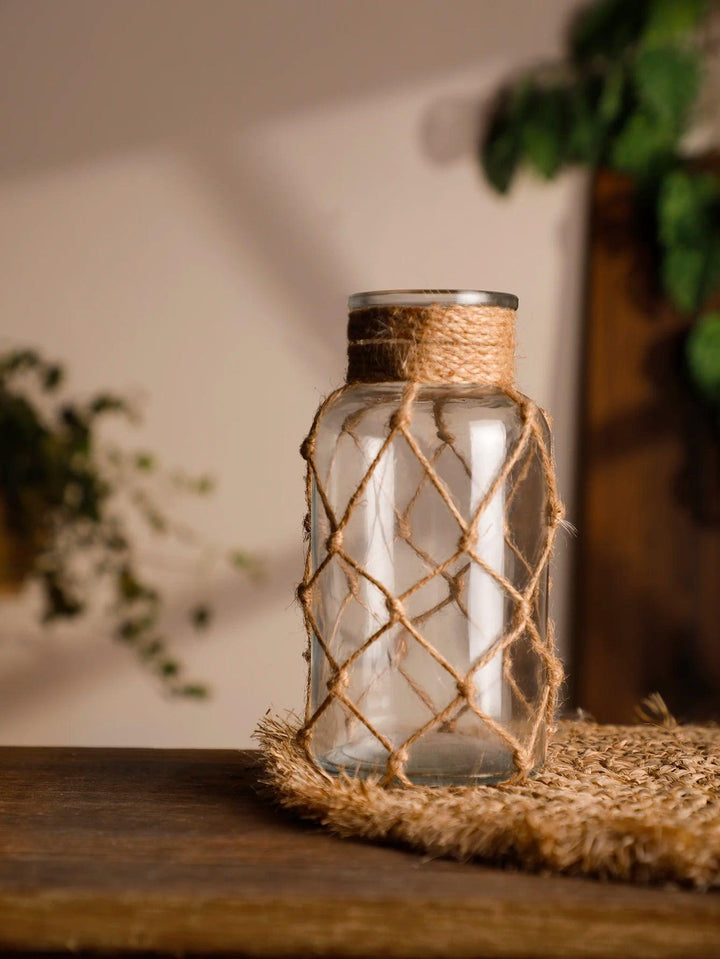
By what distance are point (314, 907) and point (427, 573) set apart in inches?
10.3

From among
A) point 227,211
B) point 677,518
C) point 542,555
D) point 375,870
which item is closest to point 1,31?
point 227,211

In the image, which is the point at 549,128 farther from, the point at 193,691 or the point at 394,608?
the point at 394,608

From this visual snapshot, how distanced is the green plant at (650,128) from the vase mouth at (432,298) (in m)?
1.34

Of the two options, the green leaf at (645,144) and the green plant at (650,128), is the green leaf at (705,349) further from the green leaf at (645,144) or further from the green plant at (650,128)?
the green leaf at (645,144)

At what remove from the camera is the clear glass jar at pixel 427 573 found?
0.67 m

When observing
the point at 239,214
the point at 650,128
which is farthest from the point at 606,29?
the point at 239,214

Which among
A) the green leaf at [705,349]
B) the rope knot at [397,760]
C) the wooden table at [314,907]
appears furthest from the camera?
the green leaf at [705,349]

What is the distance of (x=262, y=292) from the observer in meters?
→ 2.02

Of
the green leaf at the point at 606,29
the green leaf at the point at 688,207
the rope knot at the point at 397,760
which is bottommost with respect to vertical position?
the rope knot at the point at 397,760

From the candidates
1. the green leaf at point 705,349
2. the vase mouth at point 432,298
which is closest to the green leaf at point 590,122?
the green leaf at point 705,349

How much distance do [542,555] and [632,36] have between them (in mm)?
1587

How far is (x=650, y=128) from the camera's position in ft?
6.32

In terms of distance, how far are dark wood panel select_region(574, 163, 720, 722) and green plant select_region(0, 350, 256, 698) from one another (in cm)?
70

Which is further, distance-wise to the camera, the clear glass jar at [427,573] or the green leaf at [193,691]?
the green leaf at [193,691]
